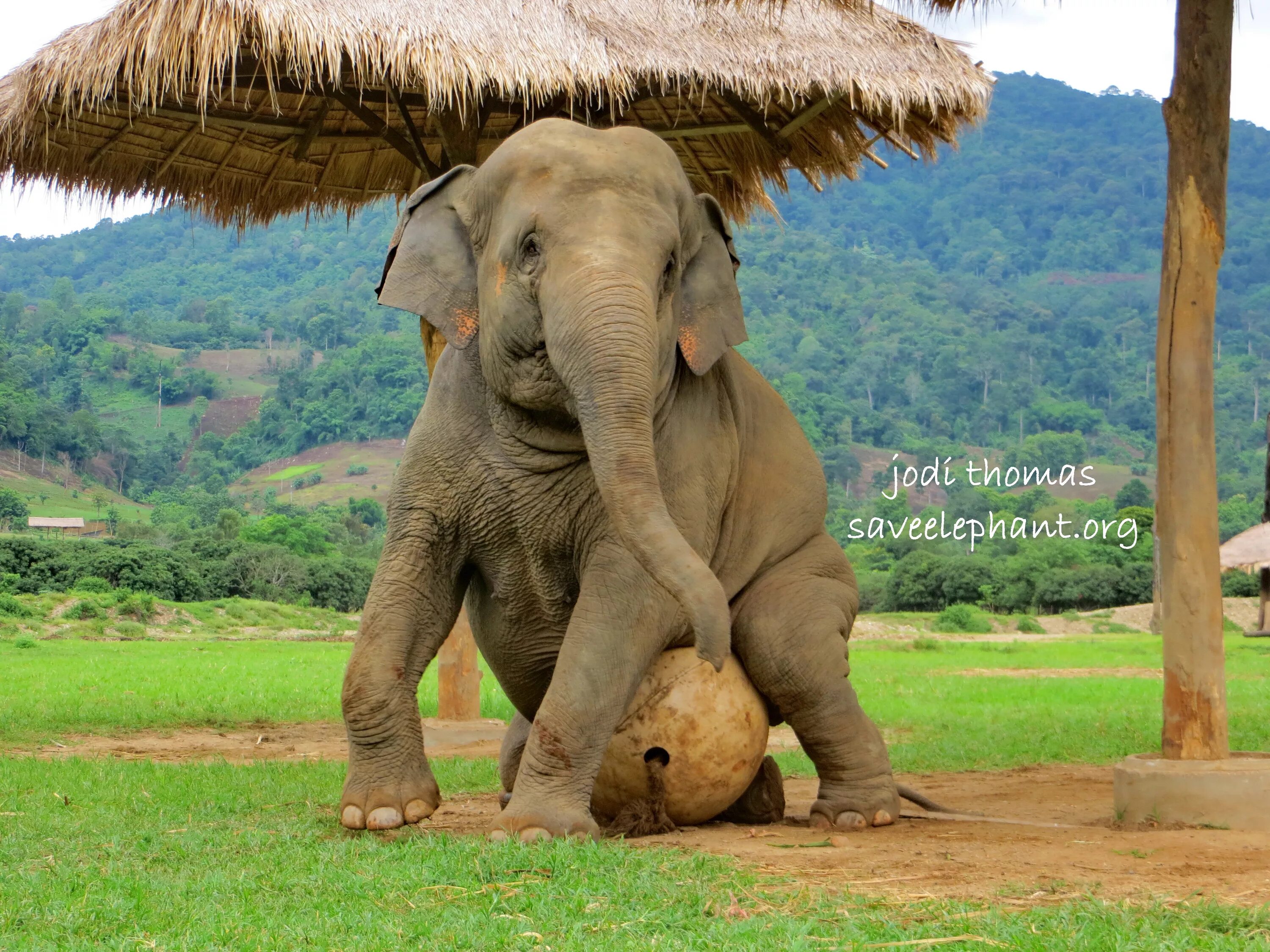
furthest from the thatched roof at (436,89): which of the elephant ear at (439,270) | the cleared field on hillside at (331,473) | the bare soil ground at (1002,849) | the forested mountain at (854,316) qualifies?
the cleared field on hillside at (331,473)

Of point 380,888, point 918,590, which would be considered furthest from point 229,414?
point 380,888

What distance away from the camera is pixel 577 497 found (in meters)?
5.52

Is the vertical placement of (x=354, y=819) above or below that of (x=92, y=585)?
above

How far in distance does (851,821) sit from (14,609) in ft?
67.1

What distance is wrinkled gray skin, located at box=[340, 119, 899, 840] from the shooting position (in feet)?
16.3

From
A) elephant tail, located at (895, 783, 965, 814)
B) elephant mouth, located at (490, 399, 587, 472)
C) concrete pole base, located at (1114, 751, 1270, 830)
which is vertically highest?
elephant mouth, located at (490, 399, 587, 472)

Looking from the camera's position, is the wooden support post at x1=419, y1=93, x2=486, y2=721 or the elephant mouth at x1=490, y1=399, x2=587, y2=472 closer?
the elephant mouth at x1=490, y1=399, x2=587, y2=472

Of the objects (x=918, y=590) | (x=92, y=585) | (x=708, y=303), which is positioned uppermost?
(x=708, y=303)

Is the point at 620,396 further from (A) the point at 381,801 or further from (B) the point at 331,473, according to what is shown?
(B) the point at 331,473

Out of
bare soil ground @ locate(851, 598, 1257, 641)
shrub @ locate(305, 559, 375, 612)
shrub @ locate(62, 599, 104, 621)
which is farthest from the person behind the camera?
shrub @ locate(305, 559, 375, 612)

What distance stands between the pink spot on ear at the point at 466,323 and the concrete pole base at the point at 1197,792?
312cm

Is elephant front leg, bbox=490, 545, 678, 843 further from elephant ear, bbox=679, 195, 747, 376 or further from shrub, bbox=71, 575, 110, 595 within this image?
shrub, bbox=71, 575, 110, 595

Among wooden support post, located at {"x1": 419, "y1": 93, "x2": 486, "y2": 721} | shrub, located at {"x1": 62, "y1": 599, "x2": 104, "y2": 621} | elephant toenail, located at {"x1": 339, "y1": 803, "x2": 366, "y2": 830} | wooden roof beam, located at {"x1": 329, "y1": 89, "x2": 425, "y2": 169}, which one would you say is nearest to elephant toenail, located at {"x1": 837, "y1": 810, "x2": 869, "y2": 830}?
elephant toenail, located at {"x1": 339, "y1": 803, "x2": 366, "y2": 830}

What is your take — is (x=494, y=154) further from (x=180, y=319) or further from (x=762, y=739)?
(x=180, y=319)
